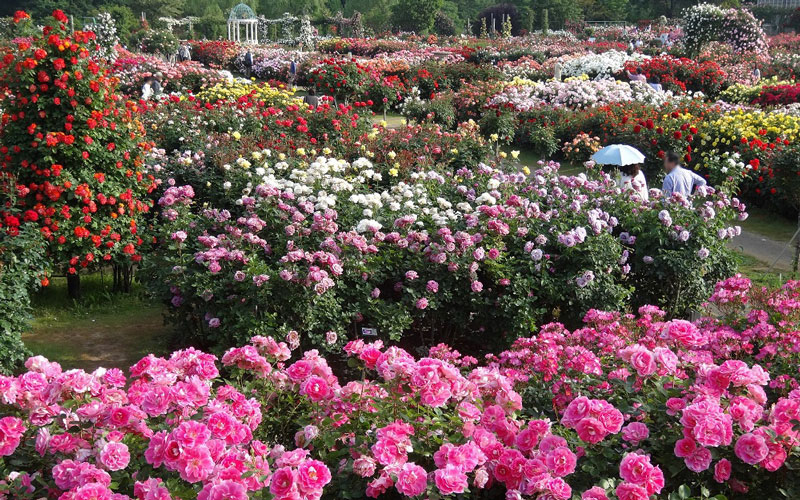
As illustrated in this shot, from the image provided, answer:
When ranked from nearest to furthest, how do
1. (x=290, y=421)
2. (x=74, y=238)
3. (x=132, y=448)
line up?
(x=132, y=448) → (x=290, y=421) → (x=74, y=238)

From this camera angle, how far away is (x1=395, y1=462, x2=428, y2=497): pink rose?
7.16 feet

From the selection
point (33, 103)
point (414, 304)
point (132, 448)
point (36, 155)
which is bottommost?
point (414, 304)

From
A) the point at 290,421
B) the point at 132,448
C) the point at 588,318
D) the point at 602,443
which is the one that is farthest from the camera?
the point at 588,318

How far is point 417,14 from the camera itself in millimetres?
48062

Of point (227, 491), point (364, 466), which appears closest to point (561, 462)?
point (364, 466)

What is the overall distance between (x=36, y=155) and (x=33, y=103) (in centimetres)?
42

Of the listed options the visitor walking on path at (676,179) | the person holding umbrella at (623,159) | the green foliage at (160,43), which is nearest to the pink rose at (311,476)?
the visitor walking on path at (676,179)

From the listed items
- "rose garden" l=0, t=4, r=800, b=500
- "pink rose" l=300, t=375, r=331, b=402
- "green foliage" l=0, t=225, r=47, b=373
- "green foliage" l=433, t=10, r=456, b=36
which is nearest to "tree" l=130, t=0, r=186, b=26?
"green foliage" l=433, t=10, r=456, b=36

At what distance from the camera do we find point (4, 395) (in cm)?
245

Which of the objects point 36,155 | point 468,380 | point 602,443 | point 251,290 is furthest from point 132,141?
point 602,443

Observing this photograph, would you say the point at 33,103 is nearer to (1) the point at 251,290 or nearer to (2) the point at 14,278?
(2) the point at 14,278

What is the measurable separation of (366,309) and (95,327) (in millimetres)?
2589

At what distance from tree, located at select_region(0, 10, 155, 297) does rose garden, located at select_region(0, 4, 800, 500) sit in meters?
0.02

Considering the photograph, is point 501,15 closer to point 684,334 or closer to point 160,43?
point 160,43
